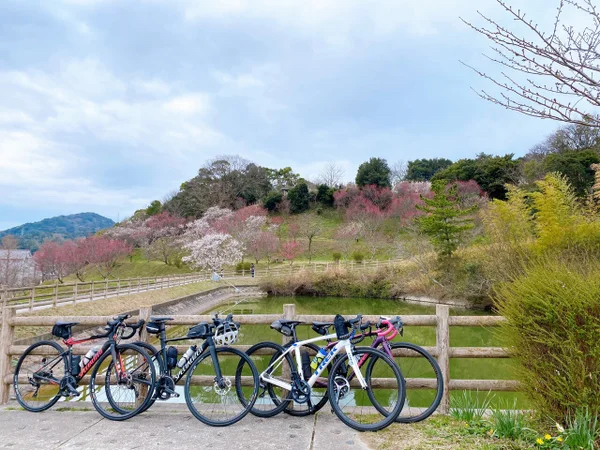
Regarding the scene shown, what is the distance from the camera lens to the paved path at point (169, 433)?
3059 mm

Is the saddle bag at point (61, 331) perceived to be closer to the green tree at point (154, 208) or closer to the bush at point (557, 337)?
the bush at point (557, 337)

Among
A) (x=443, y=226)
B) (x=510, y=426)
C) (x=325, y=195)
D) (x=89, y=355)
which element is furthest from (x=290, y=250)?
(x=510, y=426)

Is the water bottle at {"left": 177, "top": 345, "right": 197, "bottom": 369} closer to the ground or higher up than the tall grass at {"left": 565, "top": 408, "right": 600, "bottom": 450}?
higher up

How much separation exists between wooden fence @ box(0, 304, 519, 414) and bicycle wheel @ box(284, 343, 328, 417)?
0.30 m

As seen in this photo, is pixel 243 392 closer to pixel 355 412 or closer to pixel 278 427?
pixel 278 427

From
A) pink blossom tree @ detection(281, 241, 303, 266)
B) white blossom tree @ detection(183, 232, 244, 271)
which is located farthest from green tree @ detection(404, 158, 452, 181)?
white blossom tree @ detection(183, 232, 244, 271)

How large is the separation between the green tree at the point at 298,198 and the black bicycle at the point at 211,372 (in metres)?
48.0

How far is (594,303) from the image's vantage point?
275cm

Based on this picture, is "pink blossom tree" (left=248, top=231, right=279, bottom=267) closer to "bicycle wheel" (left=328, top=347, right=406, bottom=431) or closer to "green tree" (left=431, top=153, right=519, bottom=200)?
"green tree" (left=431, top=153, right=519, bottom=200)

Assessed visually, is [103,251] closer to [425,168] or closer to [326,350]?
[326,350]

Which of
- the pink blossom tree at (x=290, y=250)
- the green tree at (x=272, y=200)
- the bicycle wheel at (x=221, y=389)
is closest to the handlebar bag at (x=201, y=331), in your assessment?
the bicycle wheel at (x=221, y=389)

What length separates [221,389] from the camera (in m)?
3.61

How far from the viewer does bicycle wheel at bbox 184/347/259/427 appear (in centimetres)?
351

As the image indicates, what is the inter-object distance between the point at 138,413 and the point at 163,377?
369mm
